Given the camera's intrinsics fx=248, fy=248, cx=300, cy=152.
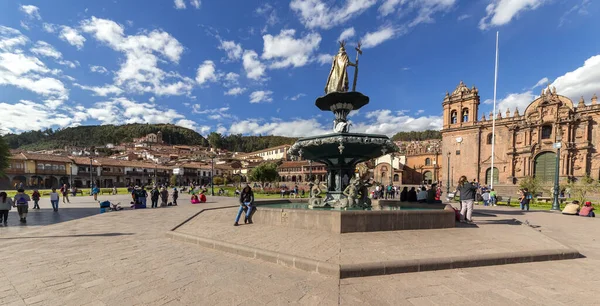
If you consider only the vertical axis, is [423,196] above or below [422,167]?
above

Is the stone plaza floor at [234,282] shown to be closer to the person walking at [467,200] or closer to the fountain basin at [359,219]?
the fountain basin at [359,219]

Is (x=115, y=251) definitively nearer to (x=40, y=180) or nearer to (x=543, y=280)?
(x=543, y=280)

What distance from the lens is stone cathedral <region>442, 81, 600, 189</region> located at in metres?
32.6

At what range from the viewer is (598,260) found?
17.0 feet

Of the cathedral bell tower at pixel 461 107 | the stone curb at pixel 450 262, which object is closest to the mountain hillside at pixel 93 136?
the cathedral bell tower at pixel 461 107

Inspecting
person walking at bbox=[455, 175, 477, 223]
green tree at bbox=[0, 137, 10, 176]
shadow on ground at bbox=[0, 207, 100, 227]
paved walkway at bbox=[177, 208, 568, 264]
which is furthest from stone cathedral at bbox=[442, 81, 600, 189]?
green tree at bbox=[0, 137, 10, 176]

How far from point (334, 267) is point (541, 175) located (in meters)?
45.6

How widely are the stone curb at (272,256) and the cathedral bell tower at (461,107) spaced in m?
46.5

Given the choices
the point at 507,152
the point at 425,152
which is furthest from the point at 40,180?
the point at 507,152

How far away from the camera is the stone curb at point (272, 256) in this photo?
4.10 metres

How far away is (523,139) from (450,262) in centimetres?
4495

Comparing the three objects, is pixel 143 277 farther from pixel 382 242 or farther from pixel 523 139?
pixel 523 139

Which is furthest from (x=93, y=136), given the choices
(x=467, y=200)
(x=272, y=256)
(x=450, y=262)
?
(x=450, y=262)

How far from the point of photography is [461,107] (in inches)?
1662
